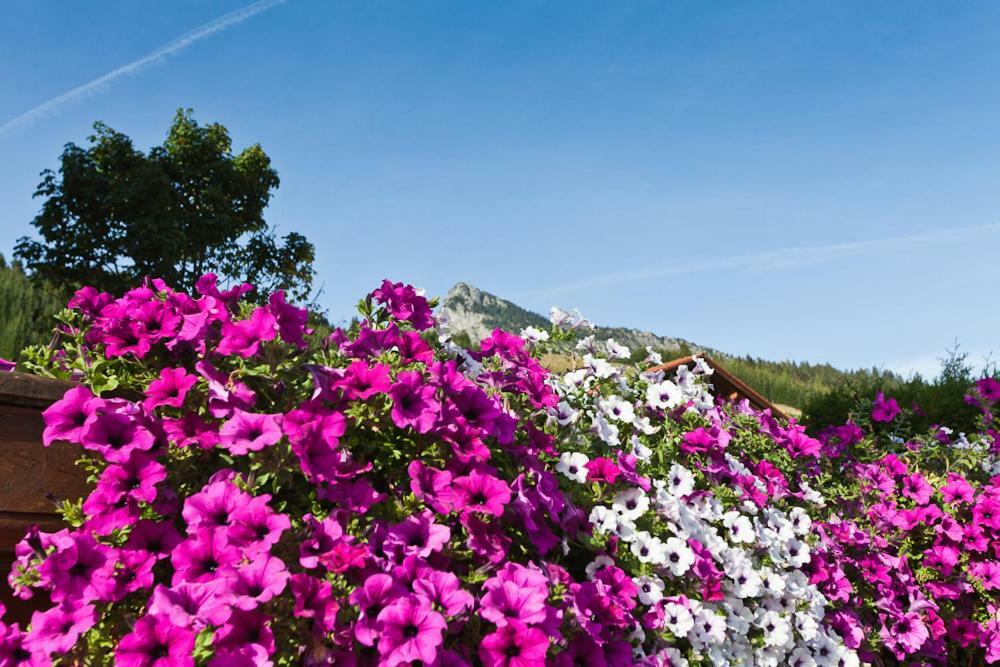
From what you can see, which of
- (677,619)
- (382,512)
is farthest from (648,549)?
(382,512)

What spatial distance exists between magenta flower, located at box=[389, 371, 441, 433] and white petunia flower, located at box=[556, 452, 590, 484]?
2.29 ft

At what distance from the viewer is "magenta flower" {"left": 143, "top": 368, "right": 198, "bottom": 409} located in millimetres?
2150

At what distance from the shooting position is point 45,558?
2.04m

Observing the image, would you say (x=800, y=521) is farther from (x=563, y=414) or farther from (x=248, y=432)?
(x=248, y=432)

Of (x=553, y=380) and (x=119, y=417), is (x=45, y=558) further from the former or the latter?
(x=553, y=380)

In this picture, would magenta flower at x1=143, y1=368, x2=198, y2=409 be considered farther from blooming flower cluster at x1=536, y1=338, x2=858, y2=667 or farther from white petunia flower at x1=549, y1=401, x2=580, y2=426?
white petunia flower at x1=549, y1=401, x2=580, y2=426

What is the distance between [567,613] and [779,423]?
2540mm

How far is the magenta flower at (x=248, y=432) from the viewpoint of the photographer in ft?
6.56

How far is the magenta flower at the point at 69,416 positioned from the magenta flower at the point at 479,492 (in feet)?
3.21

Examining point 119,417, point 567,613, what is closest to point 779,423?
point 567,613

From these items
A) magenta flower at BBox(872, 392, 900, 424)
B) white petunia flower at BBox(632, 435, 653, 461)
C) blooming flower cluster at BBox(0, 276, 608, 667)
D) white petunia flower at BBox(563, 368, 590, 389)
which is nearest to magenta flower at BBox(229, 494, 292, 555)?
blooming flower cluster at BBox(0, 276, 608, 667)

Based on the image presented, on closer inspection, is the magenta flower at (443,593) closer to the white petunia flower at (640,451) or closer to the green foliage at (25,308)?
the white petunia flower at (640,451)

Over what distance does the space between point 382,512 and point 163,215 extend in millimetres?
16955

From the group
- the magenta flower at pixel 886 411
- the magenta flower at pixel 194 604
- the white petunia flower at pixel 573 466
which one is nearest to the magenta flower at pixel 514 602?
the magenta flower at pixel 194 604
